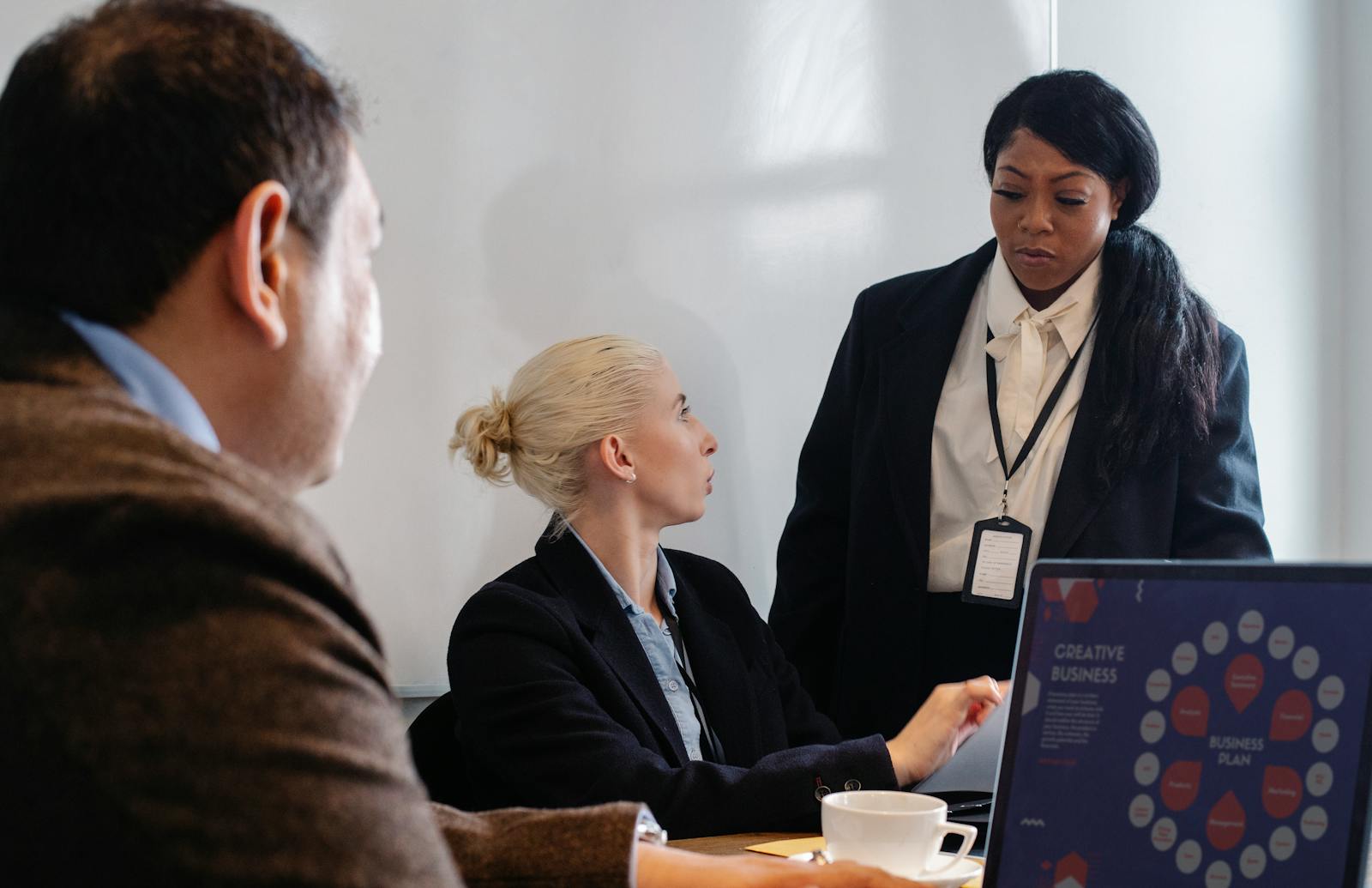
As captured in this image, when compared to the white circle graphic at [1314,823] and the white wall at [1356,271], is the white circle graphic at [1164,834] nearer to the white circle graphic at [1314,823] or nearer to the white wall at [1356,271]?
the white circle graphic at [1314,823]

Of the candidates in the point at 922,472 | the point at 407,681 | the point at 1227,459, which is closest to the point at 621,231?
the point at 922,472

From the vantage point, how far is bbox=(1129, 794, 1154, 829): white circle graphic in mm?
1016

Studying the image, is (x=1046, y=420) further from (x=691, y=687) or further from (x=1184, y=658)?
(x=1184, y=658)

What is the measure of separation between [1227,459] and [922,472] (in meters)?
0.53

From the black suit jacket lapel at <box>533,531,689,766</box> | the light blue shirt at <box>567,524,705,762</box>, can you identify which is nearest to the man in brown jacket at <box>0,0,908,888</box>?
the black suit jacket lapel at <box>533,531,689,766</box>

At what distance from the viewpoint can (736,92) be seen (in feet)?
9.34

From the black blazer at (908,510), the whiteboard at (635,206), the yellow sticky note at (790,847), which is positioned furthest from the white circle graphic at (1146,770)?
the whiteboard at (635,206)

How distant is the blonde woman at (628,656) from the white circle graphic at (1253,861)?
82cm

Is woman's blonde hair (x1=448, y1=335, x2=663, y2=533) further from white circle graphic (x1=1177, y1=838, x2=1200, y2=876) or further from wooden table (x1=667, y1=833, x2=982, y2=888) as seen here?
white circle graphic (x1=1177, y1=838, x2=1200, y2=876)

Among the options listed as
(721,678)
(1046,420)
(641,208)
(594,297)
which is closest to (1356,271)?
(1046,420)

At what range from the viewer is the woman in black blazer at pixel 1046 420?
2.42 meters

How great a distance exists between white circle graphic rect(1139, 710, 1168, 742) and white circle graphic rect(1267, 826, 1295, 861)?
0.33 ft

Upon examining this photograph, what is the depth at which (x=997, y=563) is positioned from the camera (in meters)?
2.39

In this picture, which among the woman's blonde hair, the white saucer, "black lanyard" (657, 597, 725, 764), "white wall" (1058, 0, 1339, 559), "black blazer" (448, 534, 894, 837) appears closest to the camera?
the white saucer
